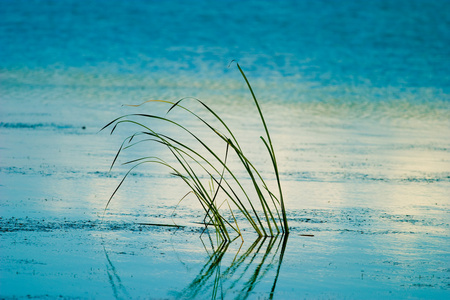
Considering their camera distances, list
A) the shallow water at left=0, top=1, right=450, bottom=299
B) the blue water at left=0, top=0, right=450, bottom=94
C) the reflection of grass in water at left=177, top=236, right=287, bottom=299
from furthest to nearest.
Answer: the blue water at left=0, top=0, right=450, bottom=94 → the shallow water at left=0, top=1, right=450, bottom=299 → the reflection of grass in water at left=177, top=236, right=287, bottom=299

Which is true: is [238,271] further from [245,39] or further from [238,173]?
[245,39]

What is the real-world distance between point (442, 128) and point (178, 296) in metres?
7.00

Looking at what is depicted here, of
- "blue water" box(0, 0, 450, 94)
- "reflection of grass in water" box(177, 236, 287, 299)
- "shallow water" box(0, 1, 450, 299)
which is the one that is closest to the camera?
"reflection of grass in water" box(177, 236, 287, 299)

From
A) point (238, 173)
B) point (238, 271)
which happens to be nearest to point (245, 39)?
point (238, 173)

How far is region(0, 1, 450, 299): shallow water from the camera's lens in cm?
360

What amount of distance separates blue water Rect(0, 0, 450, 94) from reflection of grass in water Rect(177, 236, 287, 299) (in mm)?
9150

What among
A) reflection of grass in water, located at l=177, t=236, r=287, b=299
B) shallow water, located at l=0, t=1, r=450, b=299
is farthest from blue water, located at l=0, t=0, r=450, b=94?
reflection of grass in water, located at l=177, t=236, r=287, b=299

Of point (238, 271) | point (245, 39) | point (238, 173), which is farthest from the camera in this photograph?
point (245, 39)

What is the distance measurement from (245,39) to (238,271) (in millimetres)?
17315

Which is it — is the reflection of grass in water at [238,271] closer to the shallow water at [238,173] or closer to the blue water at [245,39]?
the shallow water at [238,173]

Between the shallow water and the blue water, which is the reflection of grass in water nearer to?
the shallow water

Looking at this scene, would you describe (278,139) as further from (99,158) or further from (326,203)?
(326,203)

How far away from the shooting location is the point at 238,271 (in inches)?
146

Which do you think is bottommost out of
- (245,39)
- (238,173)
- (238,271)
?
(238,271)
